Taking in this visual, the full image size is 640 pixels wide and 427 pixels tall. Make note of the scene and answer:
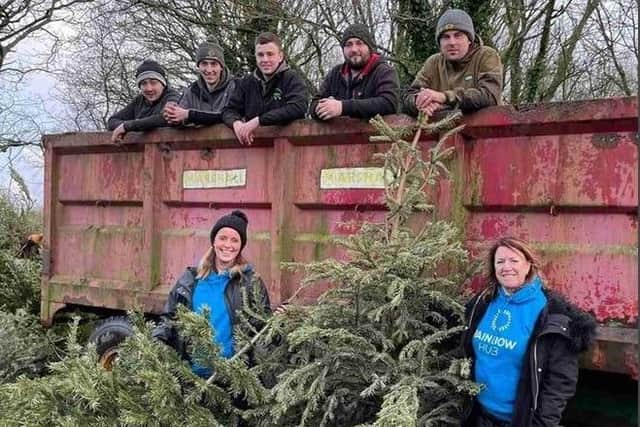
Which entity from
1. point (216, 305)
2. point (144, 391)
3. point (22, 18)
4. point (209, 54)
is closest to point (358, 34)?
point (209, 54)

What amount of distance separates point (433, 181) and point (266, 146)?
1266mm

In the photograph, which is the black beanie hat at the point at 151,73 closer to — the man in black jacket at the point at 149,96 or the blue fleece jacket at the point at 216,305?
the man in black jacket at the point at 149,96

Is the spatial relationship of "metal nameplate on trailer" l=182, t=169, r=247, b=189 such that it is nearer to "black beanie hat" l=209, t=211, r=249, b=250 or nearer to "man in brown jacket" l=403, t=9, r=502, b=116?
"black beanie hat" l=209, t=211, r=249, b=250

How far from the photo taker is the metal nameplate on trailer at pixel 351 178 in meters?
3.72

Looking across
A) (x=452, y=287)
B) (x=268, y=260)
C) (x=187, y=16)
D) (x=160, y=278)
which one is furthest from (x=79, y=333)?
(x=187, y=16)

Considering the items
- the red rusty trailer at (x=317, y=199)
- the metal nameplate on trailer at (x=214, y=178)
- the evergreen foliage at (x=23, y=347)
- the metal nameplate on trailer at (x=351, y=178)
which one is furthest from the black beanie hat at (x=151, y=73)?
the metal nameplate on trailer at (x=351, y=178)

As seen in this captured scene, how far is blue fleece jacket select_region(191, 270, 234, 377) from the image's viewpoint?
11.5 feet

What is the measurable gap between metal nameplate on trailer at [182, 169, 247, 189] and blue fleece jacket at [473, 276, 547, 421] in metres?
1.89

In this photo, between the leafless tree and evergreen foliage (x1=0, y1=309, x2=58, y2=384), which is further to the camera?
the leafless tree

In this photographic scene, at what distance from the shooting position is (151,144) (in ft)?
15.6

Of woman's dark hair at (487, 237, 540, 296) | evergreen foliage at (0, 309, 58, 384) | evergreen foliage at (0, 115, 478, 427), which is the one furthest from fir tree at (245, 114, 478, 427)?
evergreen foliage at (0, 309, 58, 384)

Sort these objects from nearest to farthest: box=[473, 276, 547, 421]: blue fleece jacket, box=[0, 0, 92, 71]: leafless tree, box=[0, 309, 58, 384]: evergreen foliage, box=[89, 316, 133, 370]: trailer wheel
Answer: box=[473, 276, 547, 421]: blue fleece jacket → box=[89, 316, 133, 370]: trailer wheel → box=[0, 309, 58, 384]: evergreen foliage → box=[0, 0, 92, 71]: leafless tree

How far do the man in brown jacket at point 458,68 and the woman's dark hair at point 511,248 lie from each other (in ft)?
2.66

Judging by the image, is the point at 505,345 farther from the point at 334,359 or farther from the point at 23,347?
the point at 23,347
